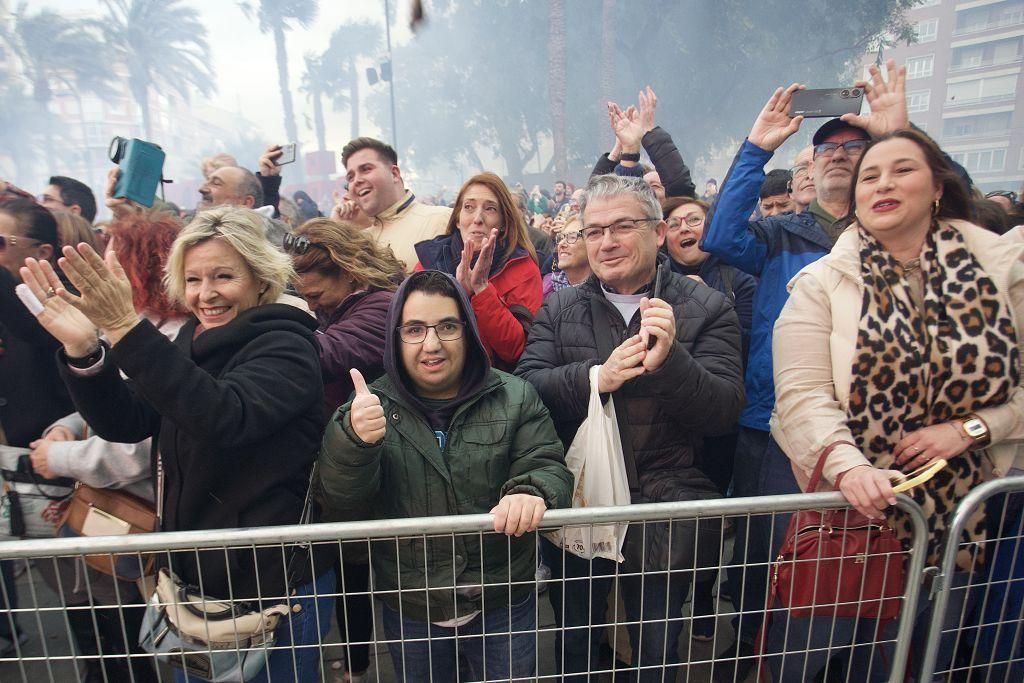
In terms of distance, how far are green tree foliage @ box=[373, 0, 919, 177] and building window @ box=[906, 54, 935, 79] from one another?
41.6 feet

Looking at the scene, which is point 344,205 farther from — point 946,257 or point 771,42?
point 771,42

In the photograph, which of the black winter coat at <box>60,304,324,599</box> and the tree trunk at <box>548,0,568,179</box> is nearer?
the black winter coat at <box>60,304,324,599</box>

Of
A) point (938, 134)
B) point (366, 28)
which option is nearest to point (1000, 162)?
point (938, 134)

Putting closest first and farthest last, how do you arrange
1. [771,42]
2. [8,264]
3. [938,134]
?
[8,264], [771,42], [938,134]

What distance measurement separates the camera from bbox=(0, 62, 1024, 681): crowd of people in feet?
5.72

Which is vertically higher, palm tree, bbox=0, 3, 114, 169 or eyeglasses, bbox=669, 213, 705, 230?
palm tree, bbox=0, 3, 114, 169

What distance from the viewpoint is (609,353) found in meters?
2.25

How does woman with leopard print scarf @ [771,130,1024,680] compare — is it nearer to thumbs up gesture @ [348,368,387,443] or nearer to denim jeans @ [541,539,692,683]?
denim jeans @ [541,539,692,683]

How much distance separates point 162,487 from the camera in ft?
6.18

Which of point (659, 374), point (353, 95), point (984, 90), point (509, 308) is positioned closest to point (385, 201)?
point (509, 308)

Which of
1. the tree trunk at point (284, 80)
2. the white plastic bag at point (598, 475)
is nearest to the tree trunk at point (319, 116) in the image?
the tree trunk at point (284, 80)

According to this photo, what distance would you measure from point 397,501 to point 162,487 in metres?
0.73

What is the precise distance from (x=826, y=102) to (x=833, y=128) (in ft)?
0.65

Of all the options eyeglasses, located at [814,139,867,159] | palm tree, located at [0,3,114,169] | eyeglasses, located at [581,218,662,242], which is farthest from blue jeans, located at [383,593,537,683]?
palm tree, located at [0,3,114,169]
